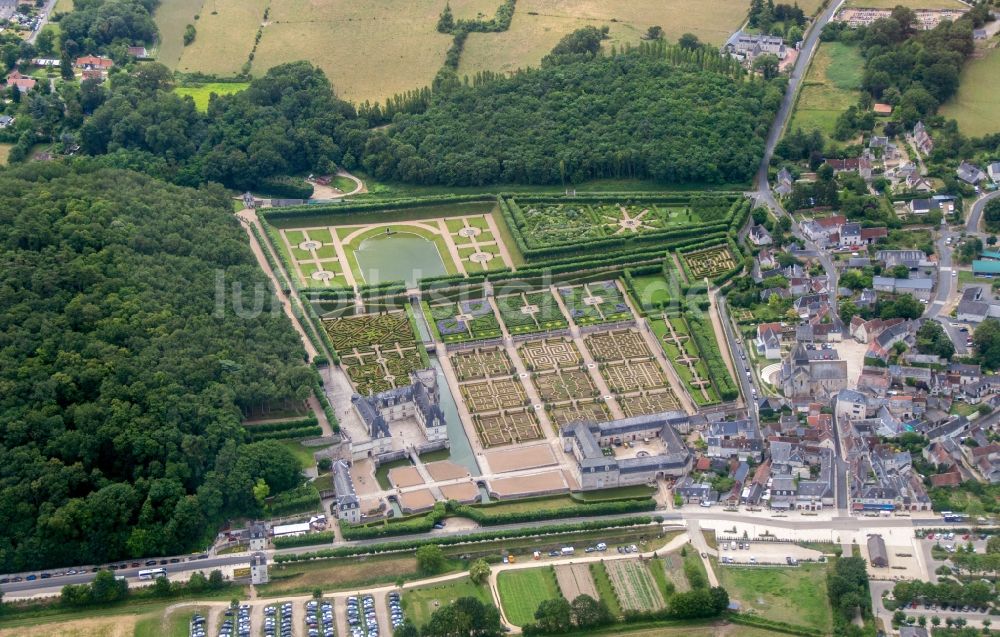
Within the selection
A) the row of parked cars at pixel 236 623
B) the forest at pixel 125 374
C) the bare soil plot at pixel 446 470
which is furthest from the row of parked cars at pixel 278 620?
the bare soil plot at pixel 446 470

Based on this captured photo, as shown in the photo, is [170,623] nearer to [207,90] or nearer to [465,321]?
[465,321]

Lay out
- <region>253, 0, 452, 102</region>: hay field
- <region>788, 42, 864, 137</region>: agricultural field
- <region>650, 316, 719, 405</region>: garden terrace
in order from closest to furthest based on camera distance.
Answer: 1. <region>650, 316, 719, 405</region>: garden terrace
2. <region>788, 42, 864, 137</region>: agricultural field
3. <region>253, 0, 452, 102</region>: hay field

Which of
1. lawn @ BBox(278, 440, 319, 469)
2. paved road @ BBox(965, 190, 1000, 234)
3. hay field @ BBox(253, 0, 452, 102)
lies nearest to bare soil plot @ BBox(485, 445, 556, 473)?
lawn @ BBox(278, 440, 319, 469)

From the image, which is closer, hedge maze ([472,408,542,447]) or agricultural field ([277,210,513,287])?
hedge maze ([472,408,542,447])

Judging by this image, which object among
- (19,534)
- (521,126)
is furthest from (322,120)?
(19,534)

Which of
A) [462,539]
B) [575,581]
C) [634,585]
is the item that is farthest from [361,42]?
[634,585]

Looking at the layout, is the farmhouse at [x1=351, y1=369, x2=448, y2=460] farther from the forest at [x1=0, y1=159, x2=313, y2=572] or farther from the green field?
the green field

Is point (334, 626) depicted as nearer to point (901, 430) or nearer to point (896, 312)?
point (901, 430)
